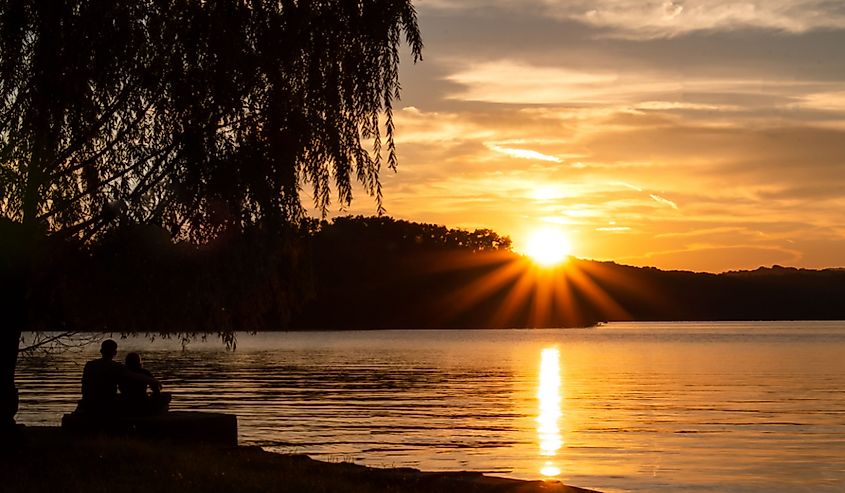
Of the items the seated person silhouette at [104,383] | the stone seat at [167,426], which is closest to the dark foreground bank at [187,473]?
Result: the stone seat at [167,426]

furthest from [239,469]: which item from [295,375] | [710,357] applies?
[710,357]

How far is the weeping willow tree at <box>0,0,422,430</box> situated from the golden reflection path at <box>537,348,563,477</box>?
11.1m

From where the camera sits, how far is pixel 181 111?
1625cm

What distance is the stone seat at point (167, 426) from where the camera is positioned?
63.1ft

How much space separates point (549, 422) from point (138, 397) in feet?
66.1

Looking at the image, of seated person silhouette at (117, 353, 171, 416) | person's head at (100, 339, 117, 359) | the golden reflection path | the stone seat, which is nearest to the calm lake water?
the golden reflection path

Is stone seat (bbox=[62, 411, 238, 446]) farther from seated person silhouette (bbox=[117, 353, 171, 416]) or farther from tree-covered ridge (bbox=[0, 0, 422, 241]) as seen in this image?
tree-covered ridge (bbox=[0, 0, 422, 241])

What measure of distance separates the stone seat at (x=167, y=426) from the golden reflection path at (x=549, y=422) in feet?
26.4

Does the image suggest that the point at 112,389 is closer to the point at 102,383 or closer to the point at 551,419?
the point at 102,383

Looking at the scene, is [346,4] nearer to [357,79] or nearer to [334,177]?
[357,79]

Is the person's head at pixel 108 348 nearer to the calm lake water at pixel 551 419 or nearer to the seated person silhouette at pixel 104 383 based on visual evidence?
the seated person silhouette at pixel 104 383

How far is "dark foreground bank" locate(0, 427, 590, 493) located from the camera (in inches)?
543

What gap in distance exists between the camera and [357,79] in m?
16.8

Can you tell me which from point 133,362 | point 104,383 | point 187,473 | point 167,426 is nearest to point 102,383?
point 104,383
